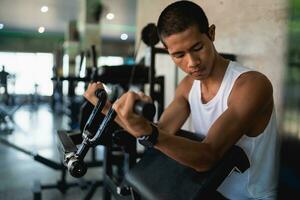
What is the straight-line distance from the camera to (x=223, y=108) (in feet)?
3.92

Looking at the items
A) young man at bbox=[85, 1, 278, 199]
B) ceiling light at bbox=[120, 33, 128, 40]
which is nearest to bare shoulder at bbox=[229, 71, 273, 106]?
young man at bbox=[85, 1, 278, 199]

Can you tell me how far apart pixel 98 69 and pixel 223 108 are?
1.54 m

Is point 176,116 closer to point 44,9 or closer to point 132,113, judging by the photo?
point 132,113

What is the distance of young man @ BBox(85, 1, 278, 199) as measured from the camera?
988 mm

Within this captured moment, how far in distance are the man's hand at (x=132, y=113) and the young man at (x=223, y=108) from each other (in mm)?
132

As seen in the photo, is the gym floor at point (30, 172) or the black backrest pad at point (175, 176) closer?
the black backrest pad at point (175, 176)

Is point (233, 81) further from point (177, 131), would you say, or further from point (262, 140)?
point (177, 131)

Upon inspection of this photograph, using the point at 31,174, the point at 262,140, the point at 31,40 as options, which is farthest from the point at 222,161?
the point at 31,40

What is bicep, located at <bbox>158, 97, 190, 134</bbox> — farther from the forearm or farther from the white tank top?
the forearm

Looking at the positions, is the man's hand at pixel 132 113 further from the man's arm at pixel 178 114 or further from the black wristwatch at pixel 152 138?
the man's arm at pixel 178 114

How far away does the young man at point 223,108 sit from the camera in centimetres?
99

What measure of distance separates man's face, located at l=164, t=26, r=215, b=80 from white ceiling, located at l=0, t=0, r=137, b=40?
494 centimetres

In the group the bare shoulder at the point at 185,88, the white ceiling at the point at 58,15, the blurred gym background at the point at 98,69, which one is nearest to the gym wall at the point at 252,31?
the blurred gym background at the point at 98,69

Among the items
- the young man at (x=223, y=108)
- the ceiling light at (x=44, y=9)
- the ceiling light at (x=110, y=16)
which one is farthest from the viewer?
the ceiling light at (x=110, y=16)
